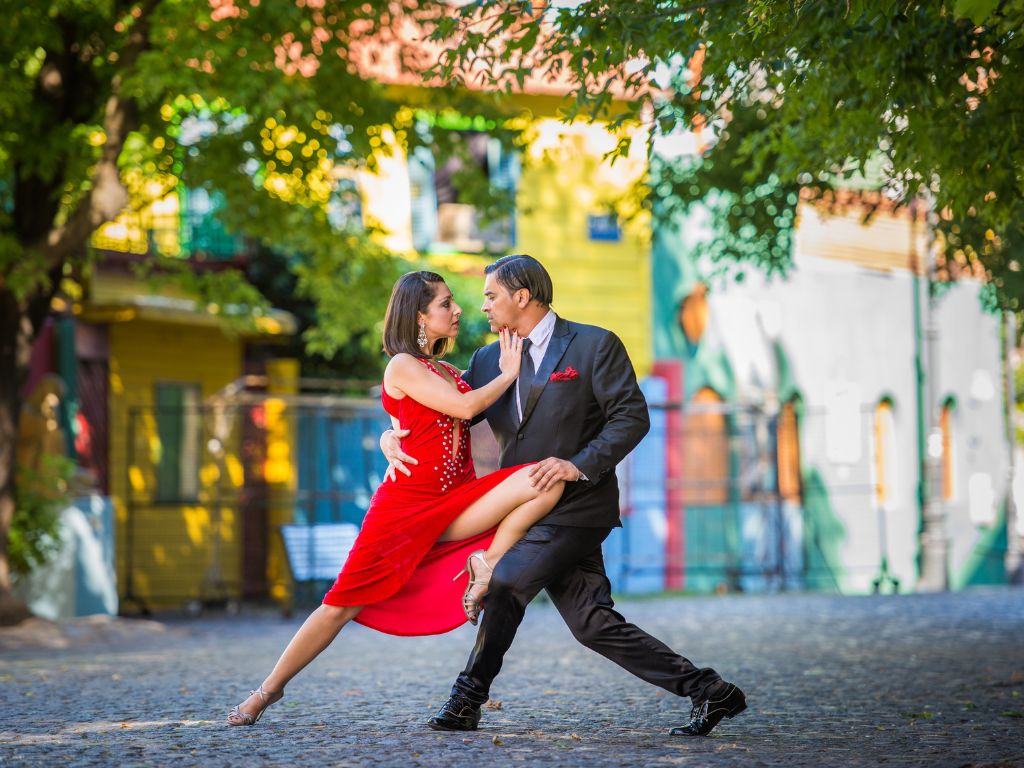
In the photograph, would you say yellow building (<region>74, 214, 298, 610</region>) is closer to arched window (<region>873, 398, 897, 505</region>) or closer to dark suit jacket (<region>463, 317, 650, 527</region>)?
arched window (<region>873, 398, 897, 505</region>)

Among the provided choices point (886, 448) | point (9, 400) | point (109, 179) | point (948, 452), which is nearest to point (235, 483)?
point (9, 400)

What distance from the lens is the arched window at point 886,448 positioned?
29250 mm

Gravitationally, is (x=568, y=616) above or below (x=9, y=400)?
below

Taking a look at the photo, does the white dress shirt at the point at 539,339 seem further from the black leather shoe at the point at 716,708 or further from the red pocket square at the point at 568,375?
the black leather shoe at the point at 716,708

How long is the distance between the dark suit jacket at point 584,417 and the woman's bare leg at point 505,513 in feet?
0.27

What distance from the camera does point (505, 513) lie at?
6.98 metres

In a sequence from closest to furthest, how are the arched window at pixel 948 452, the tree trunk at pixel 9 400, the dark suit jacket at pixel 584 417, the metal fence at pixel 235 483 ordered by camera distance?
the dark suit jacket at pixel 584 417 → the tree trunk at pixel 9 400 → the metal fence at pixel 235 483 → the arched window at pixel 948 452

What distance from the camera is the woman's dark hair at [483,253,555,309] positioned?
23.1 ft

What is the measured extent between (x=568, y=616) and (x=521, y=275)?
1.39 meters

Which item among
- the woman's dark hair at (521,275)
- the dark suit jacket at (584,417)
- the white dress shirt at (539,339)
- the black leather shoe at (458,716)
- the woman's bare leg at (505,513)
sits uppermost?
the woman's dark hair at (521,275)

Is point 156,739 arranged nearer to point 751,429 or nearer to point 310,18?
point 310,18

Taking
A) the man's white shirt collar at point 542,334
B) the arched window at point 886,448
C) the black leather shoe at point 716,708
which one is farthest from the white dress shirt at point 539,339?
the arched window at point 886,448

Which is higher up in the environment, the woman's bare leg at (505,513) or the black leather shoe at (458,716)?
the woman's bare leg at (505,513)

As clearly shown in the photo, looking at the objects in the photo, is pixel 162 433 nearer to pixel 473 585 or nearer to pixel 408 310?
pixel 408 310
